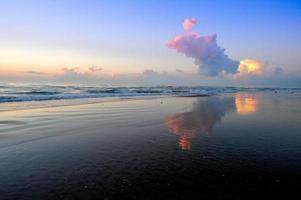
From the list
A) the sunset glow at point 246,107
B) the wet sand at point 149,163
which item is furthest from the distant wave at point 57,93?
the sunset glow at point 246,107

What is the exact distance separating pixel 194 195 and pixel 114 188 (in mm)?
1733

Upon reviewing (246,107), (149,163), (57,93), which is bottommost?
(149,163)

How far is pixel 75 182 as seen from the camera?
5707 millimetres

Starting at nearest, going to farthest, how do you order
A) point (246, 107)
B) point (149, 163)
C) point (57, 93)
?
point (149, 163) < point (246, 107) < point (57, 93)

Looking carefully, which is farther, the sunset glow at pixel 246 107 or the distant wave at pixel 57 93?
the distant wave at pixel 57 93

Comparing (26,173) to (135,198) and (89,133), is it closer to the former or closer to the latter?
(135,198)

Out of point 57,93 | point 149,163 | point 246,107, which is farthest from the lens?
point 57,93

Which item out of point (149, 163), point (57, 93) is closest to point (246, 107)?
point (149, 163)

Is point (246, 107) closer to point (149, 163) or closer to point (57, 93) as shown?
point (149, 163)

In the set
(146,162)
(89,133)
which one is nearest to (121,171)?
(146,162)

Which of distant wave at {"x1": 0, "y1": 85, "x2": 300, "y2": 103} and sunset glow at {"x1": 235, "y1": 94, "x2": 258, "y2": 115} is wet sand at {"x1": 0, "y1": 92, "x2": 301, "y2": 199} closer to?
sunset glow at {"x1": 235, "y1": 94, "x2": 258, "y2": 115}

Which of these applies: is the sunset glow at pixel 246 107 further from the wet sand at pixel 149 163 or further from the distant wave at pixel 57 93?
the distant wave at pixel 57 93

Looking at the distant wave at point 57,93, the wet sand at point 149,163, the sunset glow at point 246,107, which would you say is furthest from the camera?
the distant wave at point 57,93

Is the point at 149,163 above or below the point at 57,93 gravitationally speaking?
below
